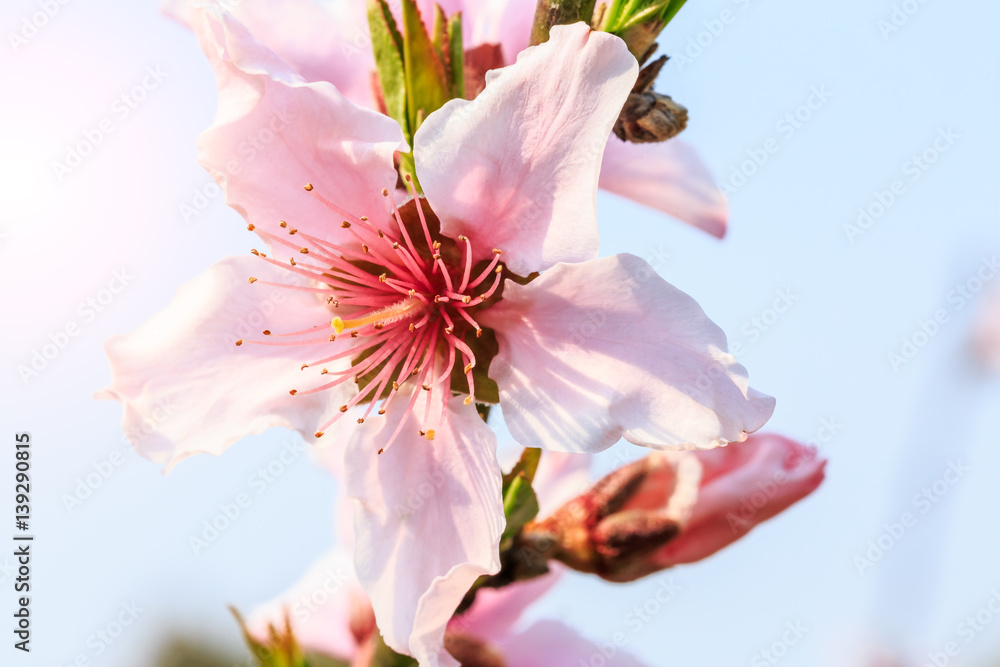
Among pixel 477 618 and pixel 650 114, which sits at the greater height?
pixel 650 114

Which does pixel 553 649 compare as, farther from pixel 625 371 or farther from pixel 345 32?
pixel 345 32

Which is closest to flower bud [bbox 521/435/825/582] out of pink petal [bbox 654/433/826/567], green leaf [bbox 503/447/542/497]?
pink petal [bbox 654/433/826/567]

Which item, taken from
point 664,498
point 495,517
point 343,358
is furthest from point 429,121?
point 664,498

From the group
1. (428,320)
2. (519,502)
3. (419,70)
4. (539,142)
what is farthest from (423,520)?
(419,70)

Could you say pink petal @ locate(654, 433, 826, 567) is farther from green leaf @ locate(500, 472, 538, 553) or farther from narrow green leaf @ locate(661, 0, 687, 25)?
narrow green leaf @ locate(661, 0, 687, 25)

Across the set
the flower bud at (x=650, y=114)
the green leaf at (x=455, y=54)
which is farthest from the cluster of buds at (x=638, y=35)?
the green leaf at (x=455, y=54)

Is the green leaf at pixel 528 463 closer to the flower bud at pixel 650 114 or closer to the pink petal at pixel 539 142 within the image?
the pink petal at pixel 539 142
